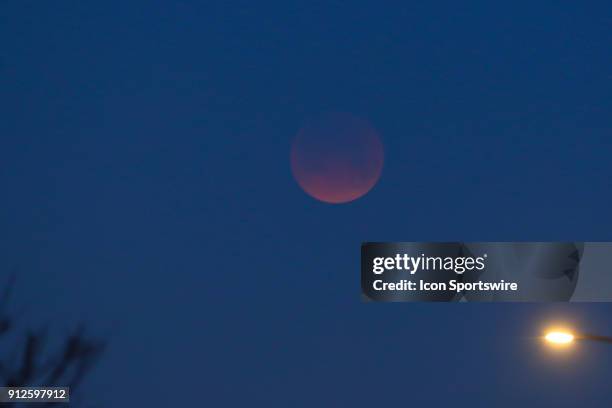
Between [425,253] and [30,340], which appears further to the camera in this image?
[30,340]

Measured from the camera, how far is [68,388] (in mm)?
5219

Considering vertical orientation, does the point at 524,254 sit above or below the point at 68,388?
above

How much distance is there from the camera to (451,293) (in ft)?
16.1

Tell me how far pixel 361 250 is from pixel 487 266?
2.84ft

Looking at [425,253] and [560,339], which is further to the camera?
[425,253]

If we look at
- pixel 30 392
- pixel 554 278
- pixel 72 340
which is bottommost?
pixel 30 392

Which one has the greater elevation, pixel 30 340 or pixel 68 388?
pixel 30 340

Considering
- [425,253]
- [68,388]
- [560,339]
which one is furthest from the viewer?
A: [68,388]

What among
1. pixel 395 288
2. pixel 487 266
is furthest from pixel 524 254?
pixel 395 288

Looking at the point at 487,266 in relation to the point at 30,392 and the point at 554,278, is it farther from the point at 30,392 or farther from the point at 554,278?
the point at 30,392

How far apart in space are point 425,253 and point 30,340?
9.66 ft

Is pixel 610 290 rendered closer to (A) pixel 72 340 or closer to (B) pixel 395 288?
(B) pixel 395 288

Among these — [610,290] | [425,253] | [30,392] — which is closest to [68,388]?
[30,392]

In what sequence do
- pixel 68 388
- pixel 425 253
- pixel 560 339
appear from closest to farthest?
pixel 560 339, pixel 425 253, pixel 68 388
